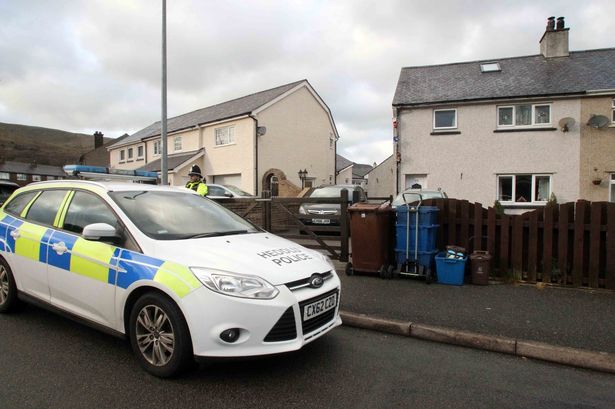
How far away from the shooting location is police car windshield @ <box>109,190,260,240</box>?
12.0 ft

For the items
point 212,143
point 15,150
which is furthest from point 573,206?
point 15,150

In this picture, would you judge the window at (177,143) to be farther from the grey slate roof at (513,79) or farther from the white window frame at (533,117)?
the white window frame at (533,117)

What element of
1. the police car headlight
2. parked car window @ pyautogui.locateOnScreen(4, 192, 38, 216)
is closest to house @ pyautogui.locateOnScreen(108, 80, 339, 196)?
parked car window @ pyautogui.locateOnScreen(4, 192, 38, 216)

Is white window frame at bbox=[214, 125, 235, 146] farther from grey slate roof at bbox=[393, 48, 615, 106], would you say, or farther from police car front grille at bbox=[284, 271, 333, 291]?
police car front grille at bbox=[284, 271, 333, 291]

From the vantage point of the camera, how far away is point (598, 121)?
14.8 metres

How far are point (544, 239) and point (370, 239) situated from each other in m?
2.60

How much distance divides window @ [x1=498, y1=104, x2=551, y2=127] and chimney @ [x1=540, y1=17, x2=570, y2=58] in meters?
4.25

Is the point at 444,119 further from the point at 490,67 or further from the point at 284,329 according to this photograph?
the point at 284,329

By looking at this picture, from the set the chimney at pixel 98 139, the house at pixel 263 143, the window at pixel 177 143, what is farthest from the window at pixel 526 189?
the chimney at pixel 98 139

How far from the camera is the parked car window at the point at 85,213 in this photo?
12.4 ft

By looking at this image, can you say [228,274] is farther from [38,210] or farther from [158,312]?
[38,210]

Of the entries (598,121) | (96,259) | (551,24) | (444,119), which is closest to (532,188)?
(598,121)

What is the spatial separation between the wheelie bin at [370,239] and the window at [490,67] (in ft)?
48.3

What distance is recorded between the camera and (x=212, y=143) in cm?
2459
